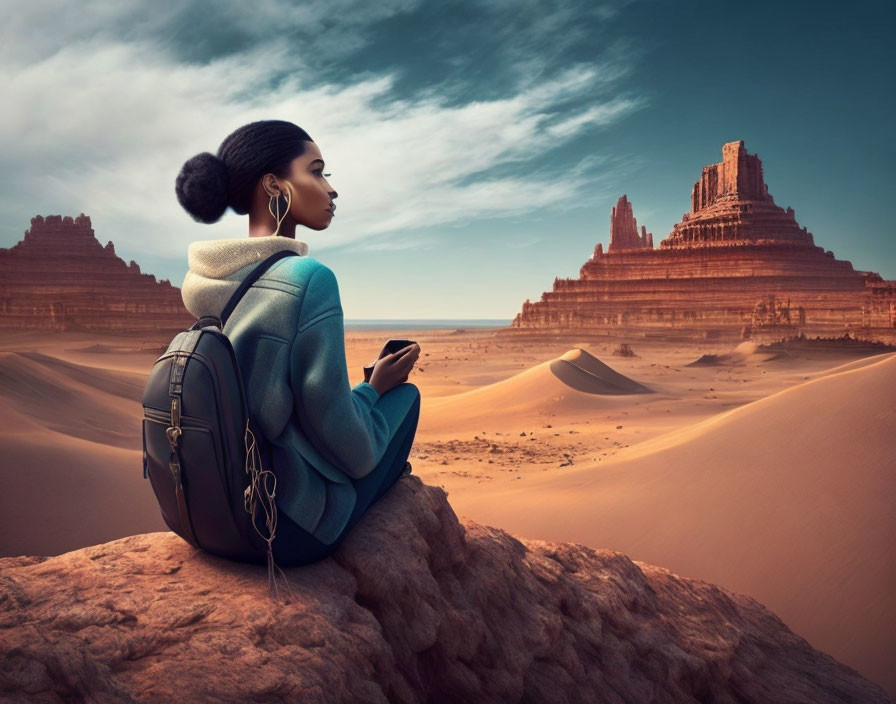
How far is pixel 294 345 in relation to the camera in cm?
195

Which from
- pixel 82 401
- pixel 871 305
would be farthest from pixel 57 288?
pixel 871 305

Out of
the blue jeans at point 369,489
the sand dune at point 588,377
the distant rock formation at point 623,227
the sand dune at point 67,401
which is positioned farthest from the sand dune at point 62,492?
the distant rock formation at point 623,227

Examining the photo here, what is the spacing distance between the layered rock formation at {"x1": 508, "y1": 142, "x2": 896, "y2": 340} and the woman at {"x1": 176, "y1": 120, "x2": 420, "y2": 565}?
51.7 meters

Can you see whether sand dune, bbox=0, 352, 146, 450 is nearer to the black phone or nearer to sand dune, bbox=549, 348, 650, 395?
the black phone

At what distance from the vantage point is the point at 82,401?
11102mm

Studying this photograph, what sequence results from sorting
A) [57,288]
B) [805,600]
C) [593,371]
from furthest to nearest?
[57,288] < [593,371] < [805,600]

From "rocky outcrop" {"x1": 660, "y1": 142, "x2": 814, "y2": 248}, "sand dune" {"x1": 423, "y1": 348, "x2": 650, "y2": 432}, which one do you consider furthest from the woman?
"rocky outcrop" {"x1": 660, "y1": 142, "x2": 814, "y2": 248}

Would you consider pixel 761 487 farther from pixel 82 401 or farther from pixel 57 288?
pixel 57 288

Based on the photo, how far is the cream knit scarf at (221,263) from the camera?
2.09 metres

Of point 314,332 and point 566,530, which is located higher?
point 314,332

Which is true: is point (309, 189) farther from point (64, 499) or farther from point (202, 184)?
point (64, 499)

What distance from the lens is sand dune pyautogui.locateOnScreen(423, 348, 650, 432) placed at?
14969mm

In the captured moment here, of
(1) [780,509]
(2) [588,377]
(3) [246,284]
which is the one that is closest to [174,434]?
(3) [246,284]

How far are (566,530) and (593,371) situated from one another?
14.2 m
